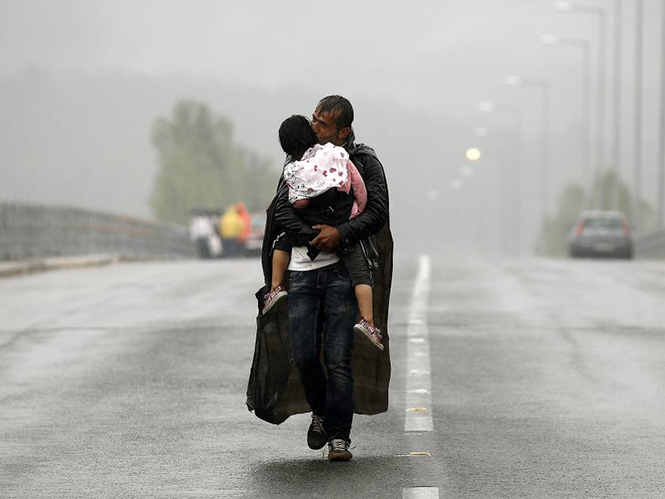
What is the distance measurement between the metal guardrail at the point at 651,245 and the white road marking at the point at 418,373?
33.8 metres

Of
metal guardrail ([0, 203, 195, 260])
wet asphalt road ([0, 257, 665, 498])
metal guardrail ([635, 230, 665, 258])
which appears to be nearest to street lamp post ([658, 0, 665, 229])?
metal guardrail ([635, 230, 665, 258])

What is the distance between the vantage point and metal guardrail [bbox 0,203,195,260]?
30.4m

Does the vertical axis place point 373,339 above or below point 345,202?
below

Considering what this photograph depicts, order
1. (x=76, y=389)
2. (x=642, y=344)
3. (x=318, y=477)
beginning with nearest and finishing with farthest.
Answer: (x=318, y=477)
(x=76, y=389)
(x=642, y=344)

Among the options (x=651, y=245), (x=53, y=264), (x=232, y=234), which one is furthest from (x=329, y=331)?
(x=651, y=245)

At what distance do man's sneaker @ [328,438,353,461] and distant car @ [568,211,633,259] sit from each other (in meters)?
43.1

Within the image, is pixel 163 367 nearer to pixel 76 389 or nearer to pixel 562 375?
pixel 76 389

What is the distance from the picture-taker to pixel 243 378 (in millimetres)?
11844

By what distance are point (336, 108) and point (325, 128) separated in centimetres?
11

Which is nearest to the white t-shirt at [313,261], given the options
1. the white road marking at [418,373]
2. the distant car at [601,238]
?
the white road marking at [418,373]

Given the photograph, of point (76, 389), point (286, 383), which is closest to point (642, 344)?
point (76, 389)

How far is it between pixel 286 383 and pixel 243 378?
3.49 m

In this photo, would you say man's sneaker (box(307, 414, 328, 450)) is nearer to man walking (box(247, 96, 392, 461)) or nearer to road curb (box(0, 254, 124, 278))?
man walking (box(247, 96, 392, 461))

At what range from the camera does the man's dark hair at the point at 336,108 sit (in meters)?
8.06
